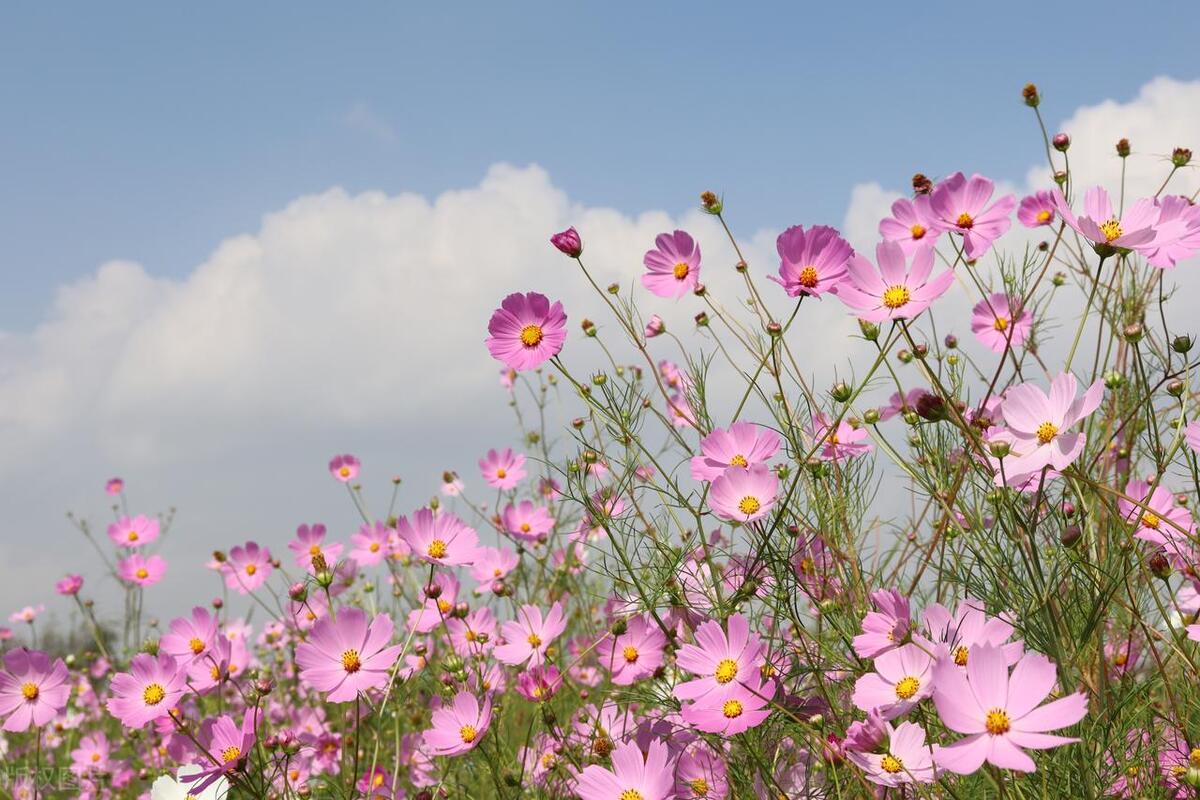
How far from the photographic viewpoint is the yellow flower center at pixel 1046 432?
1047mm

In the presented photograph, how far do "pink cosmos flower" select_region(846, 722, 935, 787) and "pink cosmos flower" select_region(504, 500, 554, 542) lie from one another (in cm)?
125

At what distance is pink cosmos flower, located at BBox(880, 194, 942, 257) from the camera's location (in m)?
1.40

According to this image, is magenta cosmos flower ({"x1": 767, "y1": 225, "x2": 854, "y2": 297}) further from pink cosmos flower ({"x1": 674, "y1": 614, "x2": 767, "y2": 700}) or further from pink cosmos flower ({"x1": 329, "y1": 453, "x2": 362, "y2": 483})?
pink cosmos flower ({"x1": 329, "y1": 453, "x2": 362, "y2": 483})

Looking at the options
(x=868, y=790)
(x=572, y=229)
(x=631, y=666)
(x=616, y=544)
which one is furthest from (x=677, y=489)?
(x=868, y=790)

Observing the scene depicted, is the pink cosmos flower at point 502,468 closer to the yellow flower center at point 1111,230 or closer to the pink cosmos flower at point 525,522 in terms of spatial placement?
the pink cosmos flower at point 525,522

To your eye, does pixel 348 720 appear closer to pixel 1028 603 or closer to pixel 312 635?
pixel 312 635

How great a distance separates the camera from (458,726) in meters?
1.47

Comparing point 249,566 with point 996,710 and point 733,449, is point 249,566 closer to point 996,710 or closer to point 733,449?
point 733,449

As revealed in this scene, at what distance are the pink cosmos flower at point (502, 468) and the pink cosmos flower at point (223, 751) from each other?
1.24m

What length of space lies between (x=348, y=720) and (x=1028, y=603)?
7.00 feet

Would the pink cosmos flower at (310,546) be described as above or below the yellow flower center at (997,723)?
above

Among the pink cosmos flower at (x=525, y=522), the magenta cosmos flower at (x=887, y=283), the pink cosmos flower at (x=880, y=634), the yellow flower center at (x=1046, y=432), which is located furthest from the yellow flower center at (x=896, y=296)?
the pink cosmos flower at (x=525, y=522)

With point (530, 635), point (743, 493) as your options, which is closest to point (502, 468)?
point (530, 635)

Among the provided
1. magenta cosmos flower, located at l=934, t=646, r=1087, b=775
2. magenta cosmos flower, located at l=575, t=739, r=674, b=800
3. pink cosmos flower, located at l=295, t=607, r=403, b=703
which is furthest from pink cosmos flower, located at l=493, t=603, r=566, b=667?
magenta cosmos flower, located at l=934, t=646, r=1087, b=775
